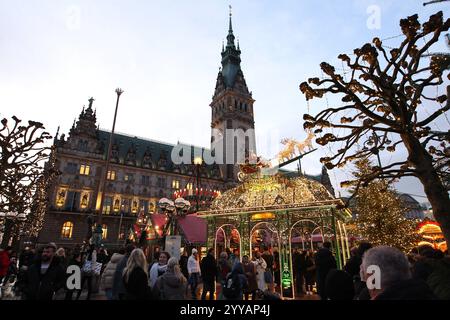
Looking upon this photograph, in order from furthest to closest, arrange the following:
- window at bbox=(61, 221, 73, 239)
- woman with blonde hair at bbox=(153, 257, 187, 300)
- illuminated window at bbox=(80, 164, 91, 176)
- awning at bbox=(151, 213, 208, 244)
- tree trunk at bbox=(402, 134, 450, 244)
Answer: illuminated window at bbox=(80, 164, 91, 176) → window at bbox=(61, 221, 73, 239) → awning at bbox=(151, 213, 208, 244) → woman with blonde hair at bbox=(153, 257, 187, 300) → tree trunk at bbox=(402, 134, 450, 244)

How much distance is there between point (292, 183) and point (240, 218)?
3.43m

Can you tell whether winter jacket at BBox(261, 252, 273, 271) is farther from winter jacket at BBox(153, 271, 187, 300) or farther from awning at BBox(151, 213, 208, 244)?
winter jacket at BBox(153, 271, 187, 300)

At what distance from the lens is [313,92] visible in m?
6.14

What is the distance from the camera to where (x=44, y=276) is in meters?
5.70

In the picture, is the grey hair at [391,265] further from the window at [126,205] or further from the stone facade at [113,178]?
the window at [126,205]

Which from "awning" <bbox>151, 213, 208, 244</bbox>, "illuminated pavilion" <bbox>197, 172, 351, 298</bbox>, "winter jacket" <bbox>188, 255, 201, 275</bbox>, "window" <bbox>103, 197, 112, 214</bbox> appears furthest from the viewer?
"window" <bbox>103, 197, 112, 214</bbox>

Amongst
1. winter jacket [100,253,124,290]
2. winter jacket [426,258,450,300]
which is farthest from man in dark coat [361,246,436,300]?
winter jacket [100,253,124,290]

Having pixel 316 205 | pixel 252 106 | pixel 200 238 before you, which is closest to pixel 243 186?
pixel 316 205

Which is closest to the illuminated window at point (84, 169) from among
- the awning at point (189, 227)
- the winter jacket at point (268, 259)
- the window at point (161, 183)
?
the window at point (161, 183)

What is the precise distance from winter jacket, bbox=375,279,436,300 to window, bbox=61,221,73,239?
46107 mm

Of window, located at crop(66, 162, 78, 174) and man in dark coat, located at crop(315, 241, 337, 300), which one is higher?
window, located at crop(66, 162, 78, 174)

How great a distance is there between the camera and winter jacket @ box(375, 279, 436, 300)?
6.10 ft

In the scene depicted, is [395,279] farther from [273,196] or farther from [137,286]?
[273,196]
